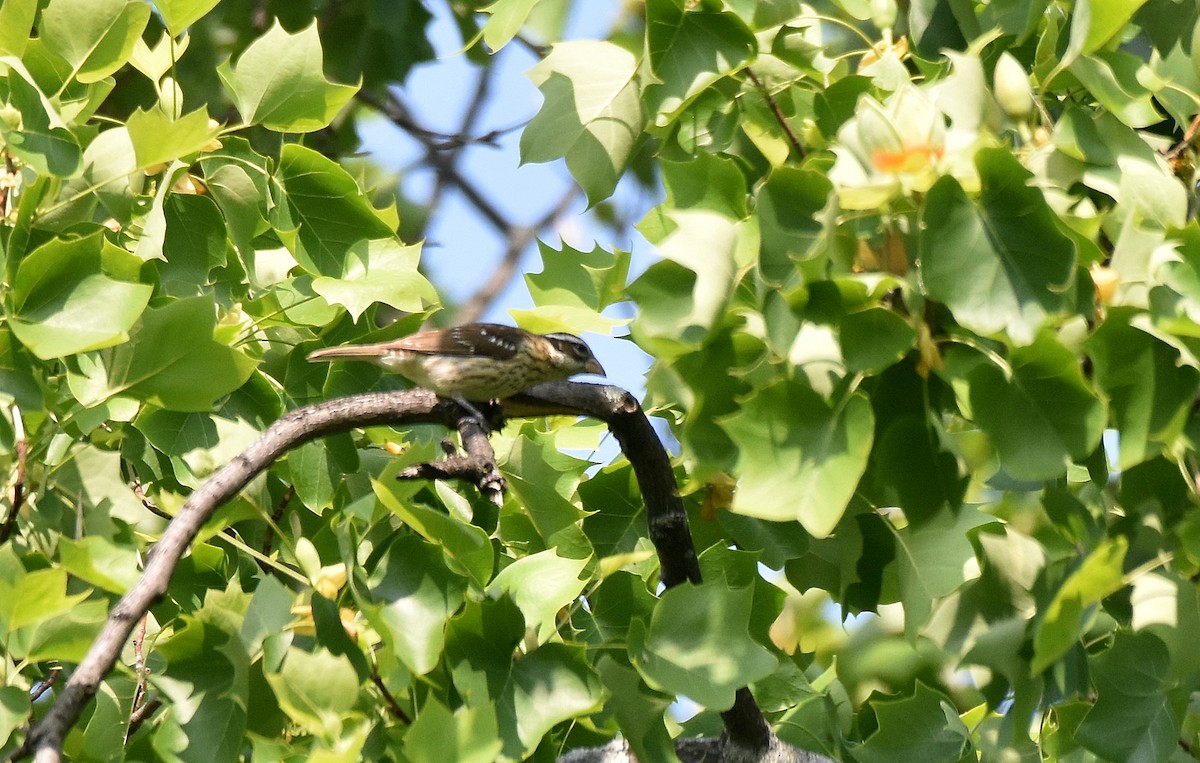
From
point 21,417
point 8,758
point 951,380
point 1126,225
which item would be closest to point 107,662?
point 8,758

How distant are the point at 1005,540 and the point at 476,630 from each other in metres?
1.06

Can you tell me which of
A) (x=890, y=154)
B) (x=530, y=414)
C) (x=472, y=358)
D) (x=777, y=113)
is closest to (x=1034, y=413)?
(x=890, y=154)

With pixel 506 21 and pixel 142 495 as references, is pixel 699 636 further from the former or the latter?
pixel 142 495

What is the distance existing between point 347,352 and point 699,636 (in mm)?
1386

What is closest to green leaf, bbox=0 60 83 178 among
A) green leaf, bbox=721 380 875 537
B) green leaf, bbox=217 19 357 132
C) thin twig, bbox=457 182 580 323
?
green leaf, bbox=217 19 357 132

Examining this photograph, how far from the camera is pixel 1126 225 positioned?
229 cm

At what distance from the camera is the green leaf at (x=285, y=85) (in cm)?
329

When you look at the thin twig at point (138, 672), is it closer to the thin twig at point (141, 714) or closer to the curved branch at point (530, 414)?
A: the thin twig at point (141, 714)

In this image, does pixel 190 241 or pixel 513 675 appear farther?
pixel 190 241

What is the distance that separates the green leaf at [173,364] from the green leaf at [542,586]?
0.72m

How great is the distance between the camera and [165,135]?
9.73 feet

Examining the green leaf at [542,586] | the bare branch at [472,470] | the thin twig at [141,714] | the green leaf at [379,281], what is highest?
the green leaf at [379,281]

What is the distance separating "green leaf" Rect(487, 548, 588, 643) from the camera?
2807 millimetres

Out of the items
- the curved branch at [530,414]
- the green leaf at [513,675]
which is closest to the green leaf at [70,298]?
the curved branch at [530,414]
